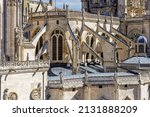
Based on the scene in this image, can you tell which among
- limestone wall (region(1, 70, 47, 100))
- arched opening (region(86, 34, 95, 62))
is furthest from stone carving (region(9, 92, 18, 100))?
arched opening (region(86, 34, 95, 62))

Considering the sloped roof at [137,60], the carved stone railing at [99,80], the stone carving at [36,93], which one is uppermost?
the sloped roof at [137,60]

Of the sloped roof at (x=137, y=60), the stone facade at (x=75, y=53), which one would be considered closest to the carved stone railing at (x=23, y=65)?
the stone facade at (x=75, y=53)

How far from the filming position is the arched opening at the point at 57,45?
1609 inches

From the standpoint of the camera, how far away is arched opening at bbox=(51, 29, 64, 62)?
4088 cm

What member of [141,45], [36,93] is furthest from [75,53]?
[36,93]

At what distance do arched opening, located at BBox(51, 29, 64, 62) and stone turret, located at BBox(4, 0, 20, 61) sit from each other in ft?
29.5

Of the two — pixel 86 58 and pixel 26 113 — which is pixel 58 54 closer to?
pixel 86 58

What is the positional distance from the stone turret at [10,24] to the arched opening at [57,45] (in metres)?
9.01

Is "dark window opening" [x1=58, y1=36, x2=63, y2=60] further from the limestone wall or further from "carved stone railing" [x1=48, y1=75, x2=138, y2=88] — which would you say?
the limestone wall

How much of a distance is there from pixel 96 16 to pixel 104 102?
99.1 ft

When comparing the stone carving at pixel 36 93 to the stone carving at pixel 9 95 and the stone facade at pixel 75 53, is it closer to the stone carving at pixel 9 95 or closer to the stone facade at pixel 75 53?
the stone facade at pixel 75 53

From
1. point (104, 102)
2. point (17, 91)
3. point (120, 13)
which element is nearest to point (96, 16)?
point (120, 13)

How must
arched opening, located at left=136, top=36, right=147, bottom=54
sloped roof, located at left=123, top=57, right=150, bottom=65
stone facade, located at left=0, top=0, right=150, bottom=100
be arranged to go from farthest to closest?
1. arched opening, located at left=136, top=36, right=147, bottom=54
2. sloped roof, located at left=123, top=57, right=150, bottom=65
3. stone facade, located at left=0, top=0, right=150, bottom=100

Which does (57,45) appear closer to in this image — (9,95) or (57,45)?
(57,45)
